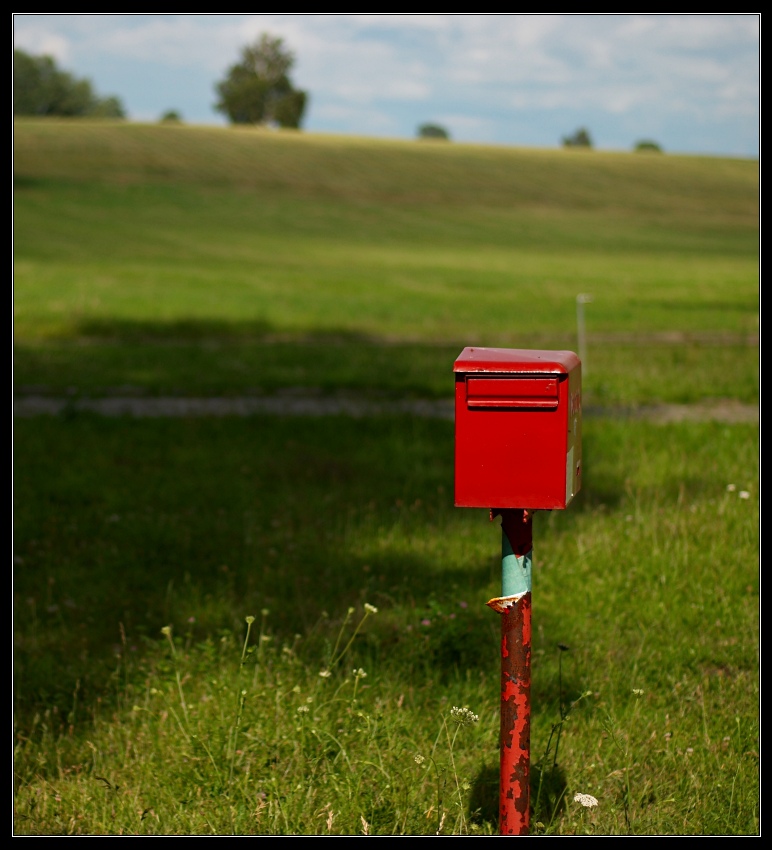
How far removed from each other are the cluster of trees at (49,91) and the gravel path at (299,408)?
94.5 m

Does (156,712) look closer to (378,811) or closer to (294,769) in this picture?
(294,769)

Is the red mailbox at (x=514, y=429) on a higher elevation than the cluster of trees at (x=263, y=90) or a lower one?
lower

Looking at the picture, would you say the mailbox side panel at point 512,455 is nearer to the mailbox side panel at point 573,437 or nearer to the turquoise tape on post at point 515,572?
the mailbox side panel at point 573,437

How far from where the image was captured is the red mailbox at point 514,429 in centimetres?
251

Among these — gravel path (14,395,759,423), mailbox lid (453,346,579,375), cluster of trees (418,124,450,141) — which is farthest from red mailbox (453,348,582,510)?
cluster of trees (418,124,450,141)

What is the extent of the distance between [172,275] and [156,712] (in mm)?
27896

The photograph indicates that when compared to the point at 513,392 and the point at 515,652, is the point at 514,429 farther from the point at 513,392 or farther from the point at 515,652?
the point at 515,652

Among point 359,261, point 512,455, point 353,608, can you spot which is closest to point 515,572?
point 512,455

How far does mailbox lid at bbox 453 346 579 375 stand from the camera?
8.14 feet

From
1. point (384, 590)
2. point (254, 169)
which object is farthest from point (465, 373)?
point (254, 169)

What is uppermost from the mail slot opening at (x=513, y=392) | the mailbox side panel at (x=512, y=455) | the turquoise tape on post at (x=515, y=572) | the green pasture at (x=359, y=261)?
the green pasture at (x=359, y=261)

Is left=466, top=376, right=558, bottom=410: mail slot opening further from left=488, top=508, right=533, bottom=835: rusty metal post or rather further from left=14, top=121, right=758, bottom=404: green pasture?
left=14, top=121, right=758, bottom=404: green pasture

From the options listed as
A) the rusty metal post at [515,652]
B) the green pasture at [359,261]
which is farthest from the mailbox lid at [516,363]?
the green pasture at [359,261]

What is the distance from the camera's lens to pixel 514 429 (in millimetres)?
2553
